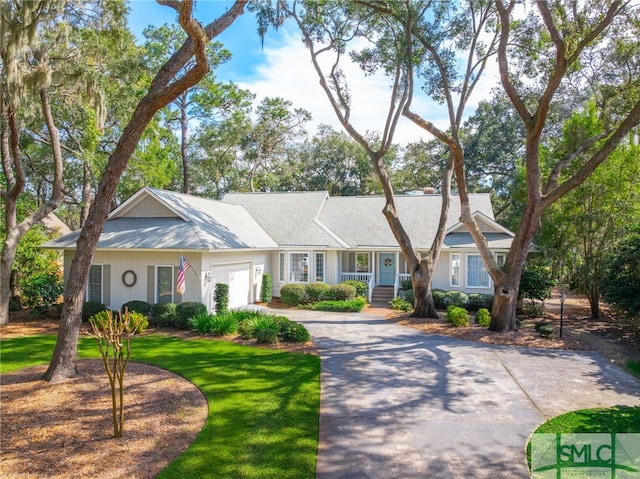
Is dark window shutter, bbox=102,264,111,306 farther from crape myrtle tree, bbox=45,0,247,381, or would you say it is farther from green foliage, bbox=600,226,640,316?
green foliage, bbox=600,226,640,316

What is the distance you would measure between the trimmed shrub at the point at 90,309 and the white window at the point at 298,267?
30.6ft

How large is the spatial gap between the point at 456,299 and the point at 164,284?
13.1 m

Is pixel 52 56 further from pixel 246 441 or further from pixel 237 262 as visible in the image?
pixel 246 441

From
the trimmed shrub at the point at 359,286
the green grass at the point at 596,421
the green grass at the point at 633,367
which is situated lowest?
the green grass at the point at 596,421

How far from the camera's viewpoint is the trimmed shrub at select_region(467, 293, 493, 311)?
1958cm

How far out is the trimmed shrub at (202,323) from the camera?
14.0 m

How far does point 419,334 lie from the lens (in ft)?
47.2

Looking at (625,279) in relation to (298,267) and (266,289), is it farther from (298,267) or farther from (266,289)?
(266,289)

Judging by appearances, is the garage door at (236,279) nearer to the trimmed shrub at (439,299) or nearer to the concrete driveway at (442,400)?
the concrete driveway at (442,400)

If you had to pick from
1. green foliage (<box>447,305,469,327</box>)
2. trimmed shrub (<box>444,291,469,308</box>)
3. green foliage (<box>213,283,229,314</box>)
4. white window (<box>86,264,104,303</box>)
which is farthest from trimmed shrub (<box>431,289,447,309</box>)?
white window (<box>86,264,104,303</box>)

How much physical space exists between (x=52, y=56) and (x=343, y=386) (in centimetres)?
1423

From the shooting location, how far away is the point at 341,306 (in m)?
19.4

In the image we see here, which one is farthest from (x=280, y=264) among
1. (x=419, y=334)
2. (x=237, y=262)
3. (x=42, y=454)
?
(x=42, y=454)

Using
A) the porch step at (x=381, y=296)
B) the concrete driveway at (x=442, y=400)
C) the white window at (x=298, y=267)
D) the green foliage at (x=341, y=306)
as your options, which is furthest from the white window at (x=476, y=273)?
the concrete driveway at (x=442, y=400)
